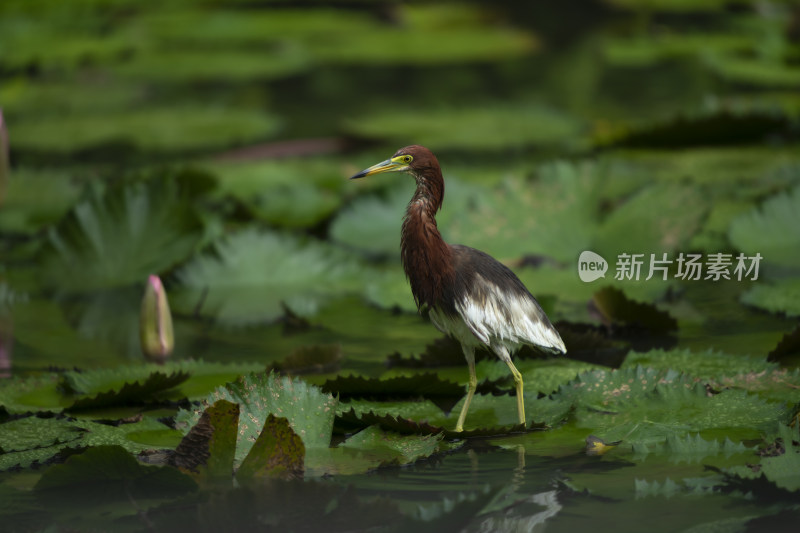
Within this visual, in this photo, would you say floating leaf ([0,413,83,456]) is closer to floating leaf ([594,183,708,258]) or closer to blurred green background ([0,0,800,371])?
blurred green background ([0,0,800,371])

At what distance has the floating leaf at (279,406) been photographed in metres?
2.74

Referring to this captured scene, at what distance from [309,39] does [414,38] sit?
1555 millimetres

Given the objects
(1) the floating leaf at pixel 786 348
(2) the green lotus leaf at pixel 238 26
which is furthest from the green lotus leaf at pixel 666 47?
(1) the floating leaf at pixel 786 348

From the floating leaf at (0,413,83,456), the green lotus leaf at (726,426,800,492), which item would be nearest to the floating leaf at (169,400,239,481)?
the floating leaf at (0,413,83,456)

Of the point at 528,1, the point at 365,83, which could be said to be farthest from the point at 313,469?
the point at 528,1

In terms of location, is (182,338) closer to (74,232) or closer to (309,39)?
(74,232)

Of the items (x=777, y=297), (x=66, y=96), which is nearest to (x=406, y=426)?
(x=777, y=297)

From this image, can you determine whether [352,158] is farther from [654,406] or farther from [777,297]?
[654,406]

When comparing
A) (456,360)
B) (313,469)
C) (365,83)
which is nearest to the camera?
(313,469)

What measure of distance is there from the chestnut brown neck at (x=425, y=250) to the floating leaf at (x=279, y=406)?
0.41 metres

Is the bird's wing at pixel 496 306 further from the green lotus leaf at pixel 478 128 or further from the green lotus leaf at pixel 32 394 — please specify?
the green lotus leaf at pixel 478 128

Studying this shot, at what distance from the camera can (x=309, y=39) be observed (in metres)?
11.7

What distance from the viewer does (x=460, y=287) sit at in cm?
293

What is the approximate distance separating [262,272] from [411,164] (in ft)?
Result: 6.13
